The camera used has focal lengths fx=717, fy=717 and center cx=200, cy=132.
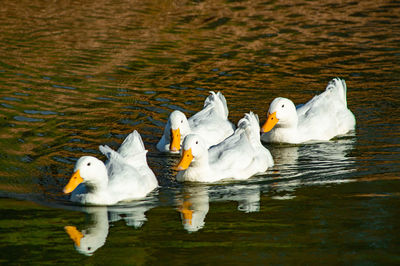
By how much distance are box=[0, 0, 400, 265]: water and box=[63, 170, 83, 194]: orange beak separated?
30 centimetres

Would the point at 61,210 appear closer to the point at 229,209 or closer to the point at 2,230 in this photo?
the point at 2,230

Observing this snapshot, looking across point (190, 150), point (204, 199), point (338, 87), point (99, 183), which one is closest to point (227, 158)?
point (190, 150)

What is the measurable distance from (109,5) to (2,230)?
1500 cm

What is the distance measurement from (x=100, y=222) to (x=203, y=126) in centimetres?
394

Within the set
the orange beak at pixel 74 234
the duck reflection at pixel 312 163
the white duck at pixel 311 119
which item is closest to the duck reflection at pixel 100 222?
the orange beak at pixel 74 234

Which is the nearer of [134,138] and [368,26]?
[134,138]

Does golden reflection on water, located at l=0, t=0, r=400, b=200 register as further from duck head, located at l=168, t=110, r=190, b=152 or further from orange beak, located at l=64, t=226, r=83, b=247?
orange beak, located at l=64, t=226, r=83, b=247

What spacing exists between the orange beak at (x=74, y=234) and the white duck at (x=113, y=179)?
676 millimetres

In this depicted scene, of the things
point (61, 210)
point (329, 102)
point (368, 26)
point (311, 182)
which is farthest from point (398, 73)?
point (61, 210)

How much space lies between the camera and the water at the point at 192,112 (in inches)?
305

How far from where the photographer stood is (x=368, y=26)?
64.0 feet

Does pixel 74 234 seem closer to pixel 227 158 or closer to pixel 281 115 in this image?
pixel 227 158

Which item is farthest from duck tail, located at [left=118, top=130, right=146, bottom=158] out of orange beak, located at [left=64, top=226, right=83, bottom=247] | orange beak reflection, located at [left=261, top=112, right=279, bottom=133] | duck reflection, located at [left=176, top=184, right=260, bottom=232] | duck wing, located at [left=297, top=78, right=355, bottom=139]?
duck wing, located at [left=297, top=78, right=355, bottom=139]

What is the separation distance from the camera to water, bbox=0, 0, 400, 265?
25.4ft
